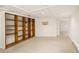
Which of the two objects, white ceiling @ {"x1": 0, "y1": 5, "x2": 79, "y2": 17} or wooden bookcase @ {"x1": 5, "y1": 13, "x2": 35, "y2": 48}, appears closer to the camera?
white ceiling @ {"x1": 0, "y1": 5, "x2": 79, "y2": 17}

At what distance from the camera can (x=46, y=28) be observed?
13.3 metres

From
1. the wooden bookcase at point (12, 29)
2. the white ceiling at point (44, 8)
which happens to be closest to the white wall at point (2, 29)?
the wooden bookcase at point (12, 29)

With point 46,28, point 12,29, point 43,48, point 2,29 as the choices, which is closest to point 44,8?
point 43,48

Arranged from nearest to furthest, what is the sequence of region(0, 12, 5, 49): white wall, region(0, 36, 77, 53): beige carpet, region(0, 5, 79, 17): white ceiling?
1. region(0, 5, 79, 17): white ceiling
2. region(0, 36, 77, 53): beige carpet
3. region(0, 12, 5, 49): white wall

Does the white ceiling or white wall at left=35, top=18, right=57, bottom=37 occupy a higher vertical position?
the white ceiling

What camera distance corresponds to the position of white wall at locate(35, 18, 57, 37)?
13.2m

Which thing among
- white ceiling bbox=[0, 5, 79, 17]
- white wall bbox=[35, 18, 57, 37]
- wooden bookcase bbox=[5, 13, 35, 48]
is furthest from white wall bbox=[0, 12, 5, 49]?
white wall bbox=[35, 18, 57, 37]

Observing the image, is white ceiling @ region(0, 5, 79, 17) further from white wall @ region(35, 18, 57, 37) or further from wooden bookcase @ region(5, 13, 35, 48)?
white wall @ region(35, 18, 57, 37)

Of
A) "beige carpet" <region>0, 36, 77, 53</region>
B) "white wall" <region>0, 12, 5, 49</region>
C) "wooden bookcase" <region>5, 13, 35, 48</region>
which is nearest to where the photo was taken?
"beige carpet" <region>0, 36, 77, 53</region>

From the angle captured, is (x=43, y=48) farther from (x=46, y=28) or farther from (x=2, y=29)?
(x=46, y=28)
